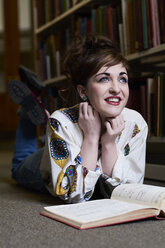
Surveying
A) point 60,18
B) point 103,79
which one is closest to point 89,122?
point 103,79

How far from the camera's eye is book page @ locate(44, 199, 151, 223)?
872mm

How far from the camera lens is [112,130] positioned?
1.16 metres

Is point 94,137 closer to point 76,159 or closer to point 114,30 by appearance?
point 76,159

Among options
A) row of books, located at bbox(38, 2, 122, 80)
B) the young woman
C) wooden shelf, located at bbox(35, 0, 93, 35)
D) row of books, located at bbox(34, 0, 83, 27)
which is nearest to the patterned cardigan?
the young woman

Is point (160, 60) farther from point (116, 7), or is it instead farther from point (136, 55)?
point (116, 7)

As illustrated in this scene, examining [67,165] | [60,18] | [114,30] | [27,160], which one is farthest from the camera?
[60,18]

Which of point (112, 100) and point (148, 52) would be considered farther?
point (148, 52)

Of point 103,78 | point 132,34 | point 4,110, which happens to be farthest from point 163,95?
point 4,110

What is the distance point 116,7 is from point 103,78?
0.88 meters

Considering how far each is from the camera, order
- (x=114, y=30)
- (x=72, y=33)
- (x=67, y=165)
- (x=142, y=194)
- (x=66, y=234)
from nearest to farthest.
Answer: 1. (x=66, y=234)
2. (x=142, y=194)
3. (x=67, y=165)
4. (x=114, y=30)
5. (x=72, y=33)

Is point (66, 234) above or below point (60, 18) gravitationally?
below

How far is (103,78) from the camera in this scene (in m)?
1.18

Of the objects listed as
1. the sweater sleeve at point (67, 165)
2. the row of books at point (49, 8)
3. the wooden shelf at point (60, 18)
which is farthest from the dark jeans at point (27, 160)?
the row of books at point (49, 8)

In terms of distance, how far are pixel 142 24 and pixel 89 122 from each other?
74 cm
